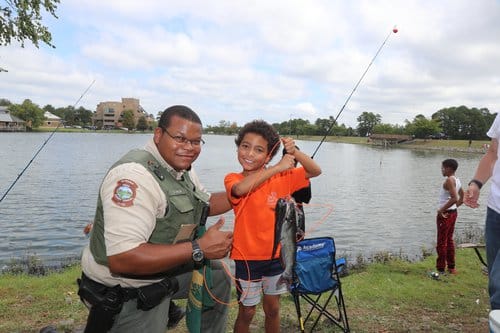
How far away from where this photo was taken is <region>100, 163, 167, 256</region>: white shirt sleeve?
98.6 inches

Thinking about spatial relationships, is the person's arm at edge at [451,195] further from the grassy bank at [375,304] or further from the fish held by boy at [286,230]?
the fish held by boy at [286,230]

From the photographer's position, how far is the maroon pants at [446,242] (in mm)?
8297

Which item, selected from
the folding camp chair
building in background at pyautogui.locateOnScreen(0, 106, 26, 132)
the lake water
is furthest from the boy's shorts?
building in background at pyautogui.locateOnScreen(0, 106, 26, 132)

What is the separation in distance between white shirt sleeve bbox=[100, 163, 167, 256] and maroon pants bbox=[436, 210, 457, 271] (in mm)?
7475

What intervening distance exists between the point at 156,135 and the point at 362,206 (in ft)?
65.5

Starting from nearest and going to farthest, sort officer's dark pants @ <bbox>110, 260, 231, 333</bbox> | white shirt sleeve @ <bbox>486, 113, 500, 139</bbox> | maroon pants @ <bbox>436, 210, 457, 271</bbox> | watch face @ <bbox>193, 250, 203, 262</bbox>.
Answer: watch face @ <bbox>193, 250, 203, 262</bbox>, officer's dark pants @ <bbox>110, 260, 231, 333</bbox>, white shirt sleeve @ <bbox>486, 113, 500, 139</bbox>, maroon pants @ <bbox>436, 210, 457, 271</bbox>

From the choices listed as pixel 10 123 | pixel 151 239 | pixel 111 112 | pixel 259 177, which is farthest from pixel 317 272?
pixel 111 112

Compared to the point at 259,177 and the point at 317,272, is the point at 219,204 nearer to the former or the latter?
the point at 259,177

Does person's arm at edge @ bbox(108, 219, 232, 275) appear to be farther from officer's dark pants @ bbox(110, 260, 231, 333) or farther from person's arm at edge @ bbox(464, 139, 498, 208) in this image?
person's arm at edge @ bbox(464, 139, 498, 208)

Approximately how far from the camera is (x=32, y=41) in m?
7.67

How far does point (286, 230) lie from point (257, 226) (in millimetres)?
427

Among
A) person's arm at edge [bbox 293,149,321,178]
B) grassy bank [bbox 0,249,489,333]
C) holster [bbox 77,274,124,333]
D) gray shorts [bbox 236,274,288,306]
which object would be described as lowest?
grassy bank [bbox 0,249,489,333]

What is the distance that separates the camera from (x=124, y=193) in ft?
8.55

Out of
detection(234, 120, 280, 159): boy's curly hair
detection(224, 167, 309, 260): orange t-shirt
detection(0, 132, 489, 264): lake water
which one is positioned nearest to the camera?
detection(224, 167, 309, 260): orange t-shirt
